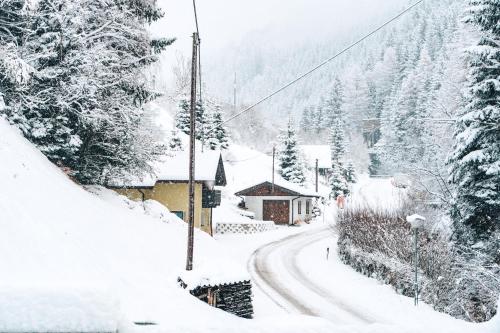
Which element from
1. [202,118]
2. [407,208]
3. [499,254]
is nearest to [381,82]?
[202,118]

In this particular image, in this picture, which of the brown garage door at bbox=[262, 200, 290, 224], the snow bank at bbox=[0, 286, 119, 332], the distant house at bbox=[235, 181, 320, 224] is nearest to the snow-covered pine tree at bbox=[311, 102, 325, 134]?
the distant house at bbox=[235, 181, 320, 224]

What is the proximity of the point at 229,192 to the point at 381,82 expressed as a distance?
83.9m

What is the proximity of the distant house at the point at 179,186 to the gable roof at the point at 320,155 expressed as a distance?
4977cm

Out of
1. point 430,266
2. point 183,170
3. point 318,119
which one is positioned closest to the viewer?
point 430,266

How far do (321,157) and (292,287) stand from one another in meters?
61.2

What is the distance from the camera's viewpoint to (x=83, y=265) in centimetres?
923

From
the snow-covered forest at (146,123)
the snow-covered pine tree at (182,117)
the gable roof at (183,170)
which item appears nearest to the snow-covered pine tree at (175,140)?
the snow-covered pine tree at (182,117)

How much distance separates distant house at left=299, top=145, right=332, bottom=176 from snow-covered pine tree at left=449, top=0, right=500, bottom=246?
57684 millimetres

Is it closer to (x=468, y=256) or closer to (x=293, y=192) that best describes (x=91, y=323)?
(x=468, y=256)

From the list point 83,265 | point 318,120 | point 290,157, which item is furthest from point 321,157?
point 83,265

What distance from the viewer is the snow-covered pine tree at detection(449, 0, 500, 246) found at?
54.0ft

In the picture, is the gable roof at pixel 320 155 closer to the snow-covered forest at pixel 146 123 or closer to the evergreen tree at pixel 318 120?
the evergreen tree at pixel 318 120

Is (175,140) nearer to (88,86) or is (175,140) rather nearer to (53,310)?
(88,86)

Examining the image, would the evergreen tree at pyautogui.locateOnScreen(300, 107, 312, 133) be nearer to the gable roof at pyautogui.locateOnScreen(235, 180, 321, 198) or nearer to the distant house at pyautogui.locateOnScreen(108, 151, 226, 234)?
the gable roof at pyautogui.locateOnScreen(235, 180, 321, 198)
